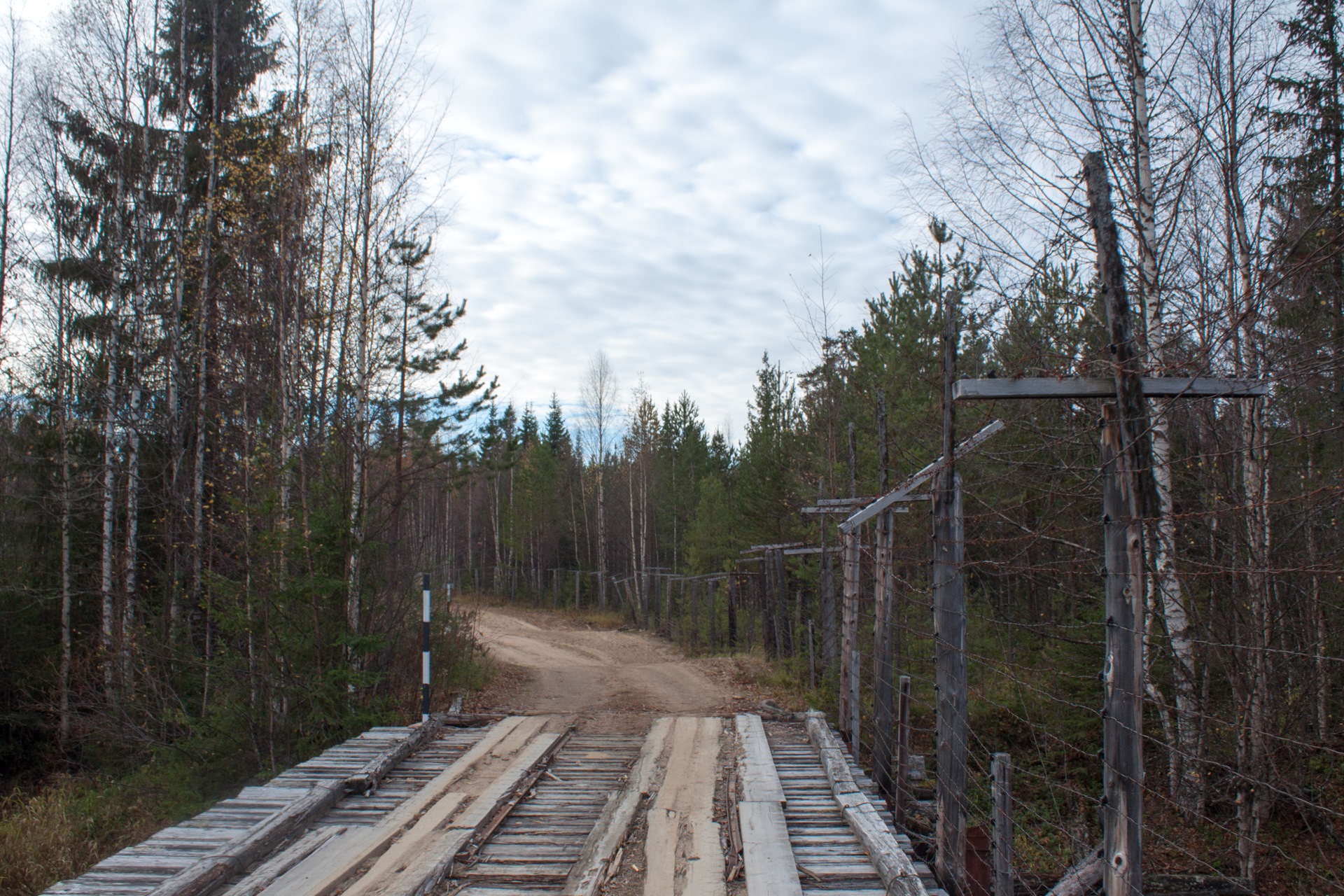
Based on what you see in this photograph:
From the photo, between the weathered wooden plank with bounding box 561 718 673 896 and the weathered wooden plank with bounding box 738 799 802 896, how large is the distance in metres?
0.69

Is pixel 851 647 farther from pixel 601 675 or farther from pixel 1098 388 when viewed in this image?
pixel 601 675

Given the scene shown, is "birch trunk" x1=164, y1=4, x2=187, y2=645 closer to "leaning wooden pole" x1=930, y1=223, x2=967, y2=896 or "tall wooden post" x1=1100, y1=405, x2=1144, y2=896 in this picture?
"leaning wooden pole" x1=930, y1=223, x2=967, y2=896

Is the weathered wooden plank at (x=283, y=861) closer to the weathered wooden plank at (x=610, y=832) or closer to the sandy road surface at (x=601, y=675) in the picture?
the weathered wooden plank at (x=610, y=832)

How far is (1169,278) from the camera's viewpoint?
8242 mm

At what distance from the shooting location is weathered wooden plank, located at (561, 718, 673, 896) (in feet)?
12.9

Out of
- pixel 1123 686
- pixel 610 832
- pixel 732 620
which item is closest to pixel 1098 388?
pixel 1123 686

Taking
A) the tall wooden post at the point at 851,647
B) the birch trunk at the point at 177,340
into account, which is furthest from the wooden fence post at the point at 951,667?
the birch trunk at the point at 177,340

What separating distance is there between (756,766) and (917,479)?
7.99 ft

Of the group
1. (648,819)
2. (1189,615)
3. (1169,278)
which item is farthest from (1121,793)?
(1169,278)

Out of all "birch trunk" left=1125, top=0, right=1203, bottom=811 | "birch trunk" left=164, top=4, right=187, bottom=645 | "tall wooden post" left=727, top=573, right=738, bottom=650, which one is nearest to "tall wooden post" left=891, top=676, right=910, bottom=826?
"birch trunk" left=1125, top=0, right=1203, bottom=811

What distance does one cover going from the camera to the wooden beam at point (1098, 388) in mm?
2992

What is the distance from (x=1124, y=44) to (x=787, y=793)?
800cm

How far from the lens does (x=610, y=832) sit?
4578 mm

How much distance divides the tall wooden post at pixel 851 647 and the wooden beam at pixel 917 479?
0.89 feet
